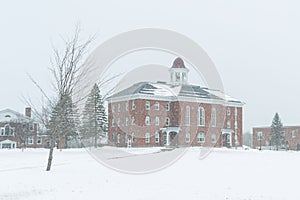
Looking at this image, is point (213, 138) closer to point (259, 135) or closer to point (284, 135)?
point (284, 135)

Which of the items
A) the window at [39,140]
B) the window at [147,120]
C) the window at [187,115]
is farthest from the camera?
the window at [39,140]

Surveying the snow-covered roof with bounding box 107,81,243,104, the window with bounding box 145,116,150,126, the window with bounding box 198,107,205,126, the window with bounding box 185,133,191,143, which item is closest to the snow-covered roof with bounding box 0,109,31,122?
the snow-covered roof with bounding box 107,81,243,104

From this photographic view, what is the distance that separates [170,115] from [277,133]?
3108 centimetres

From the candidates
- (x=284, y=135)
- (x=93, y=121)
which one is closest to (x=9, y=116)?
(x=93, y=121)

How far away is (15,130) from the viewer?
68000 mm

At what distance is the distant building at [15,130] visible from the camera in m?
66.9

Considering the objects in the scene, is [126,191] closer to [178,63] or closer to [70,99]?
[70,99]

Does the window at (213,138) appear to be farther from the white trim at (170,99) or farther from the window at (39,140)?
the window at (39,140)

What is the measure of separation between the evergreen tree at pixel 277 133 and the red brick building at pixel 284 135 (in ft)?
4.56

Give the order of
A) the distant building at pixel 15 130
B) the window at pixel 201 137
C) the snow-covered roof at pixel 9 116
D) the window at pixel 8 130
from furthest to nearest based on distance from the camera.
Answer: the snow-covered roof at pixel 9 116 < the window at pixel 8 130 < the distant building at pixel 15 130 < the window at pixel 201 137

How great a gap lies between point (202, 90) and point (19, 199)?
53.4m

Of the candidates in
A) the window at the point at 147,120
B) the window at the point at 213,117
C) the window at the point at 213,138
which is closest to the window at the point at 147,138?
the window at the point at 147,120

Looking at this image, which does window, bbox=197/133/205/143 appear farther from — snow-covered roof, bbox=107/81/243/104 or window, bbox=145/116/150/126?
window, bbox=145/116/150/126

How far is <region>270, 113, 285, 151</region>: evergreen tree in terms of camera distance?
84.2 m
